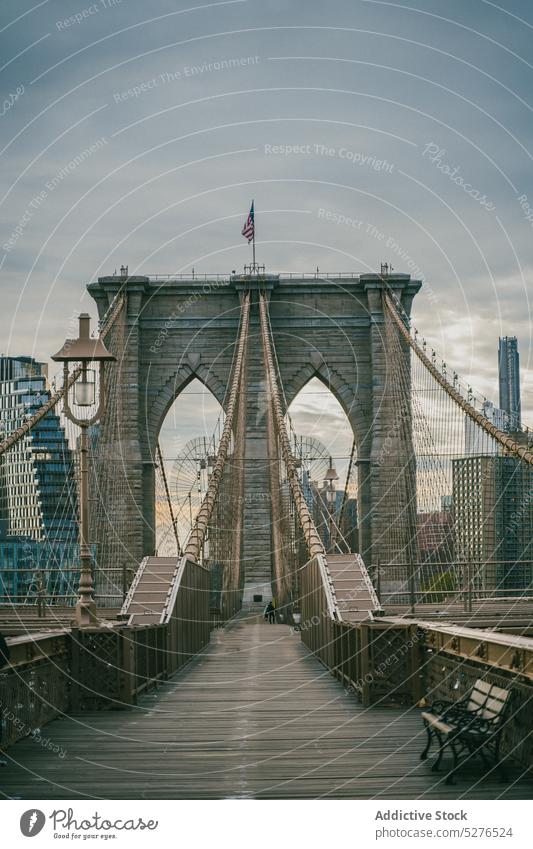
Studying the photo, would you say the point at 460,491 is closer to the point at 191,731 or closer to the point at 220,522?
the point at 220,522

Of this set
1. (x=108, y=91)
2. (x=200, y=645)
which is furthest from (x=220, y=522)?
(x=108, y=91)

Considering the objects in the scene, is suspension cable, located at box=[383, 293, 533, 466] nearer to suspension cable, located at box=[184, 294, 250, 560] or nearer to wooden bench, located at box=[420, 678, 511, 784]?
suspension cable, located at box=[184, 294, 250, 560]

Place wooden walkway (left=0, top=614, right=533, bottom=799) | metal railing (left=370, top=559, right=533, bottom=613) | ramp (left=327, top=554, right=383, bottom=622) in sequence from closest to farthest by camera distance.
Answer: wooden walkway (left=0, top=614, right=533, bottom=799)
ramp (left=327, top=554, right=383, bottom=622)
metal railing (left=370, top=559, right=533, bottom=613)

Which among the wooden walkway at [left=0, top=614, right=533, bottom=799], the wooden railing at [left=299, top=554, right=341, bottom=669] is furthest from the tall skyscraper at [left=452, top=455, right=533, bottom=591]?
the wooden walkway at [left=0, top=614, right=533, bottom=799]

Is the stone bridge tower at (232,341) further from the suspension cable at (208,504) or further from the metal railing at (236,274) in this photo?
the suspension cable at (208,504)

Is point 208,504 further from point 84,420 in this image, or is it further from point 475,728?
point 475,728

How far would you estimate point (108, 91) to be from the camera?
46.7 feet

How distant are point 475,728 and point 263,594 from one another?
3281 cm

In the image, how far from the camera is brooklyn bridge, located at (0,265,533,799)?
7988 millimetres

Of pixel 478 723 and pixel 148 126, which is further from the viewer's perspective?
pixel 148 126

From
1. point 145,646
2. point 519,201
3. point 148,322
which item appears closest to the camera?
point 519,201

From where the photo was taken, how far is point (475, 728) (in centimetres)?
774

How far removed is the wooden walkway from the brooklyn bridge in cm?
3
